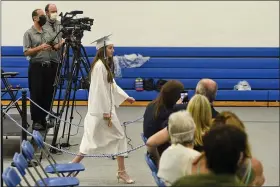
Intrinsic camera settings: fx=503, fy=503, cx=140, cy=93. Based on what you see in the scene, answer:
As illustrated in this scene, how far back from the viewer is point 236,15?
11031 millimetres

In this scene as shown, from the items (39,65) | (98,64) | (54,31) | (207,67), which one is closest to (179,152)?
(98,64)

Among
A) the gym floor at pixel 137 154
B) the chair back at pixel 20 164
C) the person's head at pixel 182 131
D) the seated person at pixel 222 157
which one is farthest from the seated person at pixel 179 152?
the gym floor at pixel 137 154

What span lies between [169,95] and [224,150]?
6.38 ft

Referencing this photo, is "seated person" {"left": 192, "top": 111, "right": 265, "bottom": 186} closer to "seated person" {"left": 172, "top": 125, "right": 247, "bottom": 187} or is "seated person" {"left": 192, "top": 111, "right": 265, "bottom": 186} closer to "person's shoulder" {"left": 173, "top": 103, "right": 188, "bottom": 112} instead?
"seated person" {"left": 172, "top": 125, "right": 247, "bottom": 187}

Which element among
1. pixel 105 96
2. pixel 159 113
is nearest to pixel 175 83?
pixel 159 113

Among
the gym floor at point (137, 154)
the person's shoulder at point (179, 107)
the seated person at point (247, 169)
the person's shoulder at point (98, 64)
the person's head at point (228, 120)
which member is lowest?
the gym floor at point (137, 154)

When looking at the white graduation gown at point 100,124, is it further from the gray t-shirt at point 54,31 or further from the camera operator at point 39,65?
the gray t-shirt at point 54,31

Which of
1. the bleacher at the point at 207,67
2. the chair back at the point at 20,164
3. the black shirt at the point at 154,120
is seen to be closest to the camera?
the chair back at the point at 20,164

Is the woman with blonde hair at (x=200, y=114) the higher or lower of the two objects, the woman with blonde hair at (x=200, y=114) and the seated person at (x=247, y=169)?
the higher

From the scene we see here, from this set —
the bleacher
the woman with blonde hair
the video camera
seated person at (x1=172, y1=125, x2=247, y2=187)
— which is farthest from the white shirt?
the bleacher

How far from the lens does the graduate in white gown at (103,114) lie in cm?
542

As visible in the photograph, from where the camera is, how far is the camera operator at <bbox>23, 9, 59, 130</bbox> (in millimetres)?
6996

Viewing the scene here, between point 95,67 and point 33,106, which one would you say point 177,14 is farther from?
point 95,67

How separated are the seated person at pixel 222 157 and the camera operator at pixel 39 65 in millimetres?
4508
